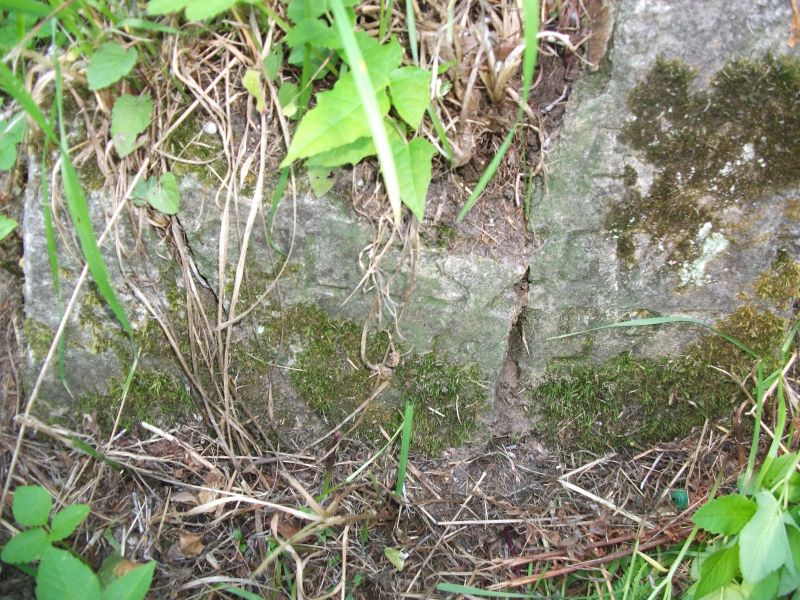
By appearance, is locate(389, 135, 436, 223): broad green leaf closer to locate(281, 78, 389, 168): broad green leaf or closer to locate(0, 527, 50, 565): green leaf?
locate(281, 78, 389, 168): broad green leaf

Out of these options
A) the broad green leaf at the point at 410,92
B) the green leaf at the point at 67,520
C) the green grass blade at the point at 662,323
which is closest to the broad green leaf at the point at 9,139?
the green leaf at the point at 67,520

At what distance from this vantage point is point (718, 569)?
1604 mm

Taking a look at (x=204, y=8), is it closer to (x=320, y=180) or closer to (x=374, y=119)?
(x=320, y=180)

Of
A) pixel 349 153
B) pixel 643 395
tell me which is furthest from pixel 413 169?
pixel 643 395

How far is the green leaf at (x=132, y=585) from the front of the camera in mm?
1498

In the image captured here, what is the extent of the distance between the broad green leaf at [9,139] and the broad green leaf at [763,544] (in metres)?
2.31

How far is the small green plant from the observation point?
59.2 inches

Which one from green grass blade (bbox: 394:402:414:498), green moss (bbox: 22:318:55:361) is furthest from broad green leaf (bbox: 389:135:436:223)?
green moss (bbox: 22:318:55:361)

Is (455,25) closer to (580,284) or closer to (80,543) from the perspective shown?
(580,284)

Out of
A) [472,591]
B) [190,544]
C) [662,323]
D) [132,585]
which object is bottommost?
[472,591]

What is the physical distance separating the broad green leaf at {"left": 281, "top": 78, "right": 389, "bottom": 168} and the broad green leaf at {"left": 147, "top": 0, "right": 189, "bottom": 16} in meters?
0.41

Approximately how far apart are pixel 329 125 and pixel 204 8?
43 centimetres

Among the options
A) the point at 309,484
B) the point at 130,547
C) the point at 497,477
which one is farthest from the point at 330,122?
the point at 130,547

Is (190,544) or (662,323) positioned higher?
(662,323)
